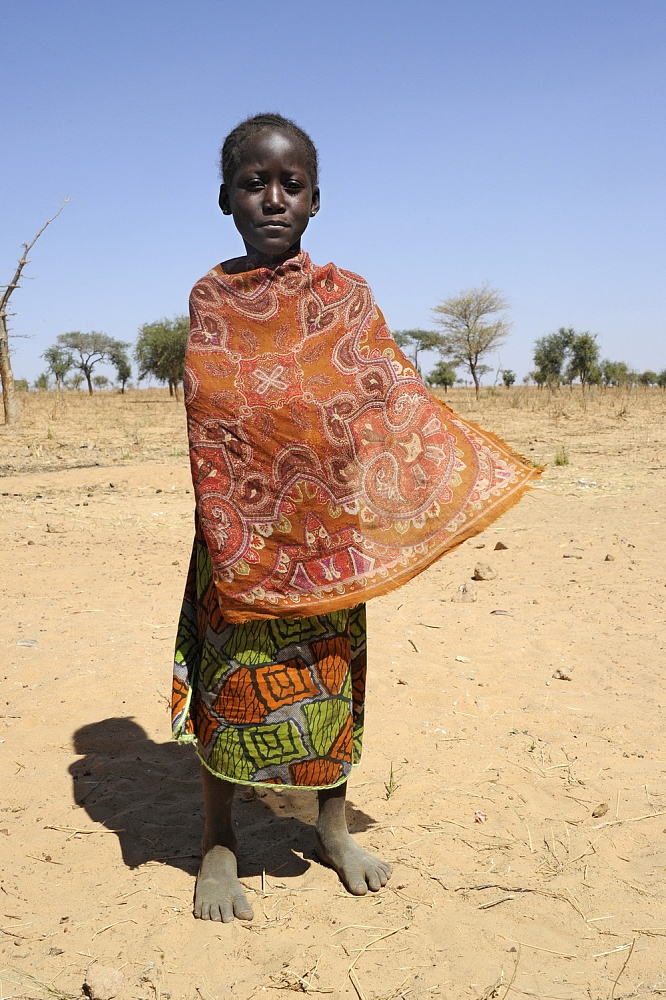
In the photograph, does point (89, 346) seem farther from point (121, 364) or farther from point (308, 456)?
point (308, 456)

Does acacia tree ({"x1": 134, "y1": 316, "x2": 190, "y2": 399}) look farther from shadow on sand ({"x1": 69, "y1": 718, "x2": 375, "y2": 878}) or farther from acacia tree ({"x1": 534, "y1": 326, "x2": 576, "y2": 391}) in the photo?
shadow on sand ({"x1": 69, "y1": 718, "x2": 375, "y2": 878})

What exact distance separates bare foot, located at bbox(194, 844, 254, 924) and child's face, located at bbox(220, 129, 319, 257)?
5.27 feet

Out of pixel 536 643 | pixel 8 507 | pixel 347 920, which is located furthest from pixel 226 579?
pixel 8 507

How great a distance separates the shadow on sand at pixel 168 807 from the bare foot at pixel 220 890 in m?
0.17

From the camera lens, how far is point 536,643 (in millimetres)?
4207

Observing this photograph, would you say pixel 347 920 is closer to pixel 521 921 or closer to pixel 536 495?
pixel 521 921

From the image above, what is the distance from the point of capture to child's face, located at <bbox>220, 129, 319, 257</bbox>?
1907mm

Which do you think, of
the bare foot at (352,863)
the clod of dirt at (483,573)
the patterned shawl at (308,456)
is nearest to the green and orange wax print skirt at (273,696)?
the patterned shawl at (308,456)

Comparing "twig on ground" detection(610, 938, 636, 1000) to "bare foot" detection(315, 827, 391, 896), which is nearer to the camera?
"twig on ground" detection(610, 938, 636, 1000)

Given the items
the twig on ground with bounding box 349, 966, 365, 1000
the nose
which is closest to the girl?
the nose

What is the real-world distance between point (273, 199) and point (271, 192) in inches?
0.8

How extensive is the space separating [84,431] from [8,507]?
7.82m

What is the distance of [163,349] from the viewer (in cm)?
3431

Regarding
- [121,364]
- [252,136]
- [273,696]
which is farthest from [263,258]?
[121,364]
